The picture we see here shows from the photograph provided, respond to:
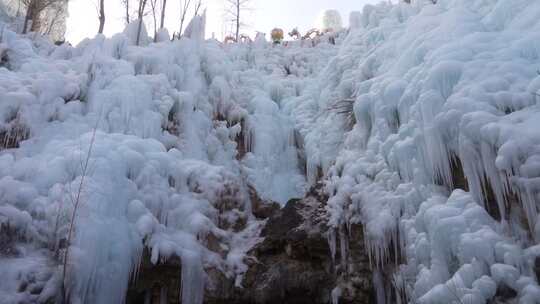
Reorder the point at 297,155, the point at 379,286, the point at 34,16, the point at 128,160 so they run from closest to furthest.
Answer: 1. the point at 379,286
2. the point at 128,160
3. the point at 297,155
4. the point at 34,16

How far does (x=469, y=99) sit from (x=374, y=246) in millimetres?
1656

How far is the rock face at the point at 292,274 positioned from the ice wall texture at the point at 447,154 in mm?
230

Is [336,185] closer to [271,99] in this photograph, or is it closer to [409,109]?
[409,109]

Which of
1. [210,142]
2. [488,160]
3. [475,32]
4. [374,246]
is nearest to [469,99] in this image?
[488,160]

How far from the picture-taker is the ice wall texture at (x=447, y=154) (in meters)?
3.20

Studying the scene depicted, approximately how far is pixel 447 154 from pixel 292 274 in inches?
80.6

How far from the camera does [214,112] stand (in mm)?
6820

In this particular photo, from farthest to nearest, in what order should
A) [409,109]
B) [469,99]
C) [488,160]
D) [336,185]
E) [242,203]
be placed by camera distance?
[242,203] → [336,185] → [409,109] → [469,99] → [488,160]

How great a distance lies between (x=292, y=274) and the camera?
4668 millimetres

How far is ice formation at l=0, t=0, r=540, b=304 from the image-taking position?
3.46 m

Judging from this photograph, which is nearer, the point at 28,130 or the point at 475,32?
the point at 475,32

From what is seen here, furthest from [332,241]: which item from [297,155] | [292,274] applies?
[297,155]

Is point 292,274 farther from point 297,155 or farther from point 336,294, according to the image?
point 297,155

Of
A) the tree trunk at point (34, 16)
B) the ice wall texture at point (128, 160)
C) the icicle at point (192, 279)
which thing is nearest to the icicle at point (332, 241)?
the ice wall texture at point (128, 160)
